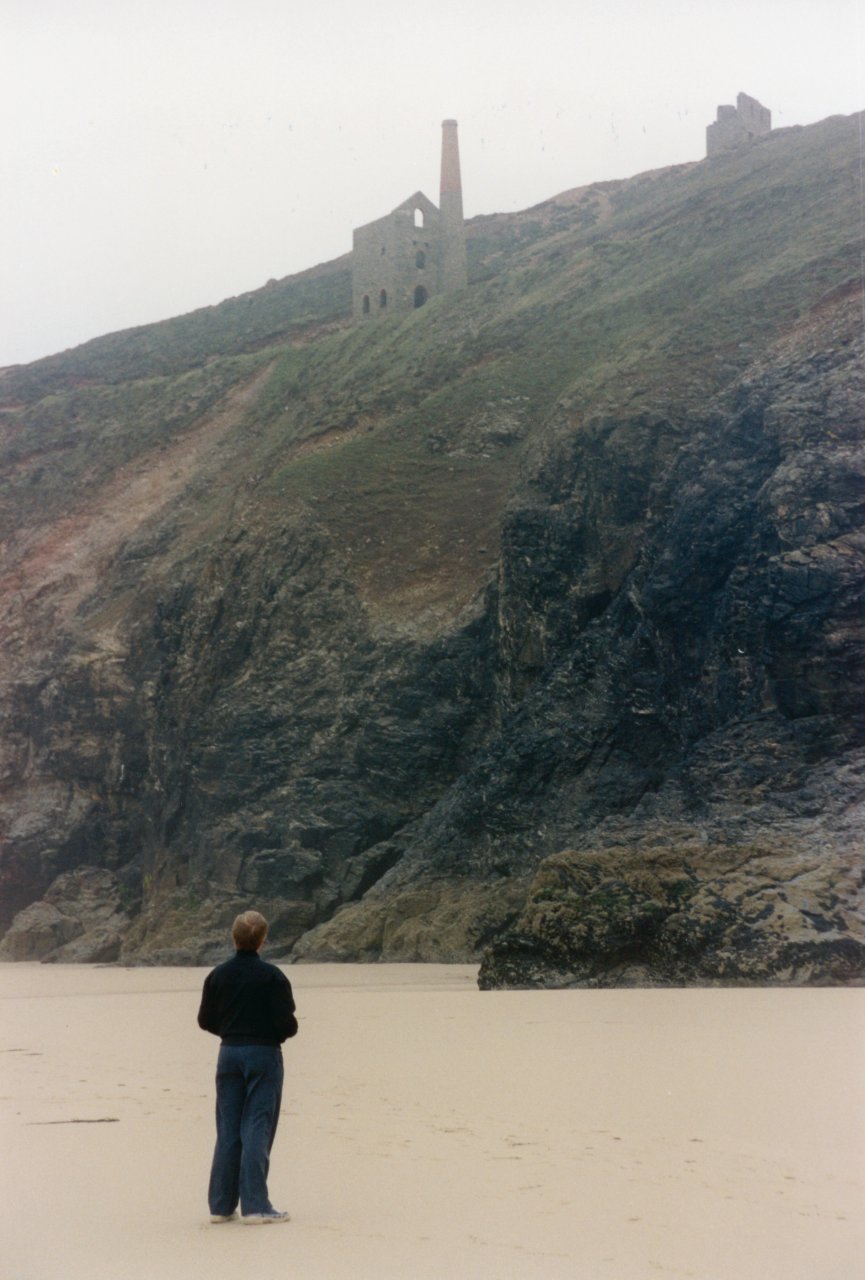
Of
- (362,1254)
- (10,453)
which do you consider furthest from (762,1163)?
(10,453)

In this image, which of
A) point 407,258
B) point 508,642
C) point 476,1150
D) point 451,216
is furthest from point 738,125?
point 476,1150

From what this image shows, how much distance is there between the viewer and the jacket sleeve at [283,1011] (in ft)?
21.4

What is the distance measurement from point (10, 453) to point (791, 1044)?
55.7m

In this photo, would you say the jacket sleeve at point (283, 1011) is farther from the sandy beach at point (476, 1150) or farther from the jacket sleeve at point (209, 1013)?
the sandy beach at point (476, 1150)

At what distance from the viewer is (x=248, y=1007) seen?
654 centimetres

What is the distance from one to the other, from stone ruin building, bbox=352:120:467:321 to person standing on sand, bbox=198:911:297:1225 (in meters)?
55.5

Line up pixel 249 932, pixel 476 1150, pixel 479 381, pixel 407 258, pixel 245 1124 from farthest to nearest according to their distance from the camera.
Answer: pixel 407 258 < pixel 479 381 < pixel 476 1150 < pixel 249 932 < pixel 245 1124

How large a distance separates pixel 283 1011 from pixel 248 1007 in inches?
6.6

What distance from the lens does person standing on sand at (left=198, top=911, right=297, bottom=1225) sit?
20.3 ft

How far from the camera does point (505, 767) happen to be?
993 inches

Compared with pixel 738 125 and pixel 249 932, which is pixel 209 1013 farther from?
pixel 738 125

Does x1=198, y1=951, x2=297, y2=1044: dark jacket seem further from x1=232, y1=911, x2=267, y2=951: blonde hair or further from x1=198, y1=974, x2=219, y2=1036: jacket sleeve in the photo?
x1=232, y1=911, x2=267, y2=951: blonde hair

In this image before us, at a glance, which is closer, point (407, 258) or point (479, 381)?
point (479, 381)

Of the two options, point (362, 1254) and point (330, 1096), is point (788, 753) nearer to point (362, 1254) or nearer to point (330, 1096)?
point (330, 1096)
